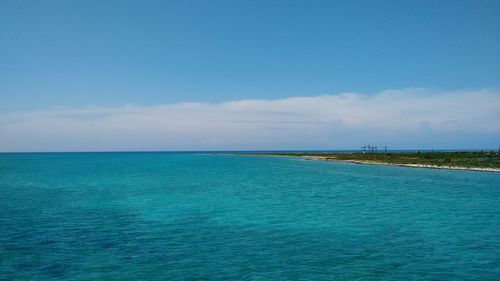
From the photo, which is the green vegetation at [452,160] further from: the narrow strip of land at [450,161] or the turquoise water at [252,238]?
the turquoise water at [252,238]

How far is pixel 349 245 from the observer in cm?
1880

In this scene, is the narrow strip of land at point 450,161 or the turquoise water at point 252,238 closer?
the turquoise water at point 252,238

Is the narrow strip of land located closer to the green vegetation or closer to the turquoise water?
the green vegetation

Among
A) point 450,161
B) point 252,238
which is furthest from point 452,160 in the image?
point 252,238

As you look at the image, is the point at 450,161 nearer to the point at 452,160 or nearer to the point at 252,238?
the point at 452,160

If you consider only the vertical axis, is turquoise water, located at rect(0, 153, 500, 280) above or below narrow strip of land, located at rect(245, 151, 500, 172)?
below

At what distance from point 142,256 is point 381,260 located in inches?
433

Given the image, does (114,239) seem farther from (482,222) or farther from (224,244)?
(482,222)

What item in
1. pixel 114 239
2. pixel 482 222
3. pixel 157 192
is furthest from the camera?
pixel 157 192

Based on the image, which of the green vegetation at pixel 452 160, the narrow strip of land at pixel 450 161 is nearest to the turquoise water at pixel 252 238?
the narrow strip of land at pixel 450 161

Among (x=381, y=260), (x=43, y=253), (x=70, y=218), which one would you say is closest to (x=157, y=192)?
(x=70, y=218)

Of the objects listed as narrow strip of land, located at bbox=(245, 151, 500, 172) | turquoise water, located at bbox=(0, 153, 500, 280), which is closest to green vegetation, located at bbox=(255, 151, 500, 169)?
narrow strip of land, located at bbox=(245, 151, 500, 172)

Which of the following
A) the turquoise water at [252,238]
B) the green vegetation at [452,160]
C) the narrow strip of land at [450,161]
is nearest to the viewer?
the turquoise water at [252,238]

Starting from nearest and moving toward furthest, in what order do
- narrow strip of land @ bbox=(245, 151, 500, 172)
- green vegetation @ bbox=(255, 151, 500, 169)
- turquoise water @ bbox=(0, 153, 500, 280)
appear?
turquoise water @ bbox=(0, 153, 500, 280) < narrow strip of land @ bbox=(245, 151, 500, 172) < green vegetation @ bbox=(255, 151, 500, 169)
